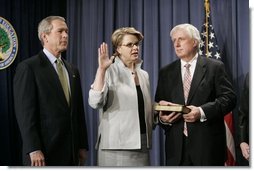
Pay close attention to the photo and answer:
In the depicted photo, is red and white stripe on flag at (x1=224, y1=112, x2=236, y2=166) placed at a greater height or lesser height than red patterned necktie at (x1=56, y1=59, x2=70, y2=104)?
lesser

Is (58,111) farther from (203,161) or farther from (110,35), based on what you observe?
(203,161)

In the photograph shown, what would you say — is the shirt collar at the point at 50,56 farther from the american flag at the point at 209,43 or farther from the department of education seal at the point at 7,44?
the american flag at the point at 209,43

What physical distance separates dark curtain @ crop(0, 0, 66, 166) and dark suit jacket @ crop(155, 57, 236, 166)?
77 cm

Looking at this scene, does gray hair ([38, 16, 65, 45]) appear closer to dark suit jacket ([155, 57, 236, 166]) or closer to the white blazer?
the white blazer

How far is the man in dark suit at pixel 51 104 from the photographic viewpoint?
8.34ft

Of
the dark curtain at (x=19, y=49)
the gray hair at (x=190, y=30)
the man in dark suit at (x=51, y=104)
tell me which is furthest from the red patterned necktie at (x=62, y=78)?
the gray hair at (x=190, y=30)

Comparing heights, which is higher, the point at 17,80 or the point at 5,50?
the point at 5,50

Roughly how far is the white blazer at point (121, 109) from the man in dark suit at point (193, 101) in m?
0.10

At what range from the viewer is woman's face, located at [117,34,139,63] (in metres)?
2.57

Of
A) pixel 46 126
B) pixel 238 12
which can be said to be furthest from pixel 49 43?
pixel 238 12

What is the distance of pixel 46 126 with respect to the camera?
2.55 m

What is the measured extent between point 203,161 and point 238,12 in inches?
34.4

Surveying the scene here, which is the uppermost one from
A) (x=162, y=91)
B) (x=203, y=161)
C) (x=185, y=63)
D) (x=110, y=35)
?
(x=110, y=35)

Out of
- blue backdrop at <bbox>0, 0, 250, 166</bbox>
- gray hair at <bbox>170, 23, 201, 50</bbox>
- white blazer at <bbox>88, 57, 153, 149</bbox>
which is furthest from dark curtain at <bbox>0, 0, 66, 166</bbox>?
gray hair at <bbox>170, 23, 201, 50</bbox>
